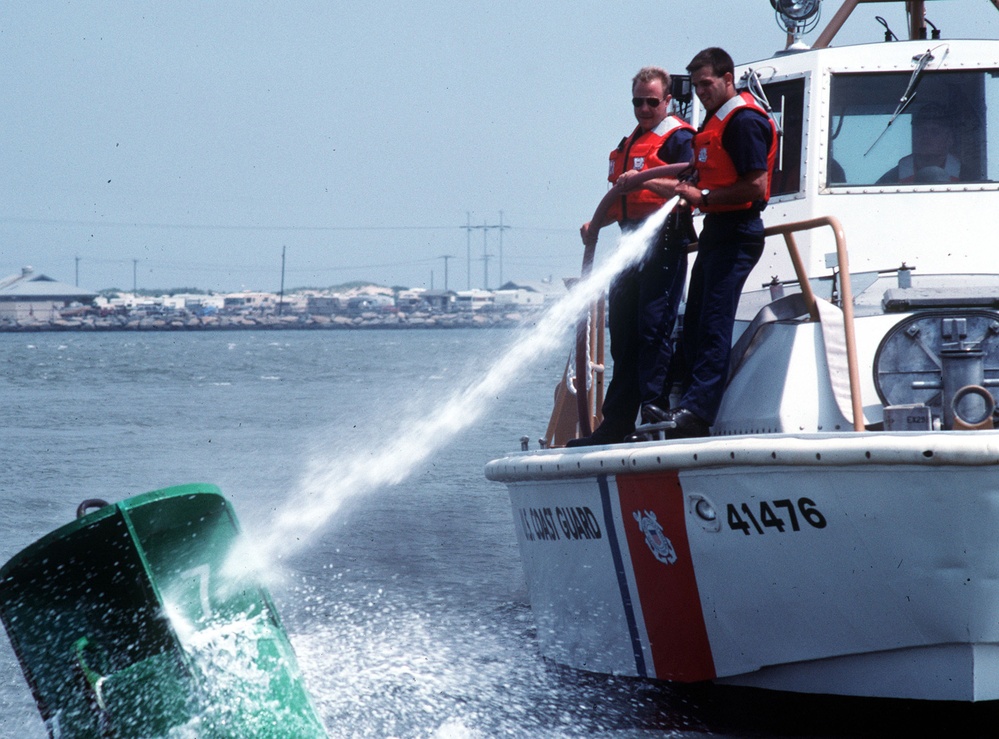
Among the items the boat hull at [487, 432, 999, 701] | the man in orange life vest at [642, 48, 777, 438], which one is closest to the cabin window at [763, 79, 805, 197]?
the man in orange life vest at [642, 48, 777, 438]

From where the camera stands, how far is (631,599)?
18.5 ft

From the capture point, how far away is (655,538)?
5.34 meters

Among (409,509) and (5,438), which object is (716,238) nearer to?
(409,509)

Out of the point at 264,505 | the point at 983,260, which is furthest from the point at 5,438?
the point at 983,260

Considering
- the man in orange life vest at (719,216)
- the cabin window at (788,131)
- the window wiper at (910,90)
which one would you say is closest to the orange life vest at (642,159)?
the man in orange life vest at (719,216)

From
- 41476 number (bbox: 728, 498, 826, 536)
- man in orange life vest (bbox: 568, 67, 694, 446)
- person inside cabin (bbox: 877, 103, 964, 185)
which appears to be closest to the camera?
41476 number (bbox: 728, 498, 826, 536)

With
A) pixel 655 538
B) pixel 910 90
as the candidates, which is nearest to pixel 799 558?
pixel 655 538

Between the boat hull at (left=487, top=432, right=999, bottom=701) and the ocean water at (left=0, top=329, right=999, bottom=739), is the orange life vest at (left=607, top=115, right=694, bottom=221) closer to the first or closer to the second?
the boat hull at (left=487, top=432, right=999, bottom=701)

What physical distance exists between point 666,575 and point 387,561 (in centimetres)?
579

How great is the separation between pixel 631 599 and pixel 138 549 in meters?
2.10

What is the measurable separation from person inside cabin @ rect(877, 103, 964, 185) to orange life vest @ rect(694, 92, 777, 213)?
Answer: 1.45m

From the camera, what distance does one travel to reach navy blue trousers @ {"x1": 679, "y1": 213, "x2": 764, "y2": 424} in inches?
211

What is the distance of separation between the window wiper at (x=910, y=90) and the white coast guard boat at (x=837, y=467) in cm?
1

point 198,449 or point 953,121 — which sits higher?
point 953,121
